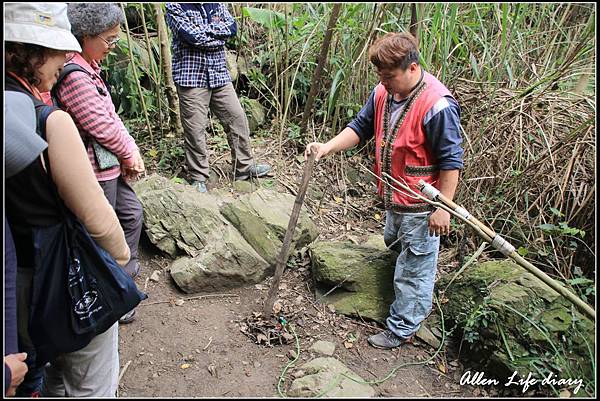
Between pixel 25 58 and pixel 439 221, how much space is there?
76.8 inches

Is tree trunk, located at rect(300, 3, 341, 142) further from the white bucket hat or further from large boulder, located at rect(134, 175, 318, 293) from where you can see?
the white bucket hat

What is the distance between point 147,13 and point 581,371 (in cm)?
488

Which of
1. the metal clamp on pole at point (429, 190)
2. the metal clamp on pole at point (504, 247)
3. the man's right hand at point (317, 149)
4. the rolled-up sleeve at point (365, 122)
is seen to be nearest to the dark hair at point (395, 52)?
the rolled-up sleeve at point (365, 122)

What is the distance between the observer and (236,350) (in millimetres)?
2775

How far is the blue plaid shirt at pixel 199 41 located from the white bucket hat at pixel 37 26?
224cm

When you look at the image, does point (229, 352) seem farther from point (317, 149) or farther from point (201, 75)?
point (201, 75)

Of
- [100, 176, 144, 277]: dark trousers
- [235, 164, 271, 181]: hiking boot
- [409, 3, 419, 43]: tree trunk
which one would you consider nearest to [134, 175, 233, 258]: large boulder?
[100, 176, 144, 277]: dark trousers

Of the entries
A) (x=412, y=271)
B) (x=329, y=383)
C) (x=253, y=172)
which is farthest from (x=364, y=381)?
(x=253, y=172)

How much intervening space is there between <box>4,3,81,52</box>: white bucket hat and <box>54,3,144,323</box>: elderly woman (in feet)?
2.04

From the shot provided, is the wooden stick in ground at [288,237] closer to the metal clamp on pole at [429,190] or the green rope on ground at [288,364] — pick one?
the green rope on ground at [288,364]

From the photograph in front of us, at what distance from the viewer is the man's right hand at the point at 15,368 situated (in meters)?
1.35

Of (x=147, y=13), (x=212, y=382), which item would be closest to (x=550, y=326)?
(x=212, y=382)

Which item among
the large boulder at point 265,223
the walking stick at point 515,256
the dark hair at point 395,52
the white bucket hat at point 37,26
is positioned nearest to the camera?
the white bucket hat at point 37,26

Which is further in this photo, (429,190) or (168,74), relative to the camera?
(168,74)
